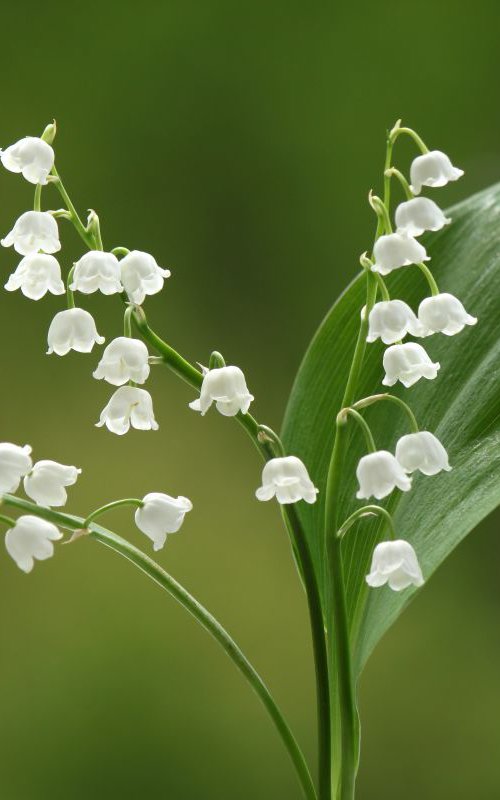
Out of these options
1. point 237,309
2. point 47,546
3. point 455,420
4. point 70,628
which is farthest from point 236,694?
point 47,546

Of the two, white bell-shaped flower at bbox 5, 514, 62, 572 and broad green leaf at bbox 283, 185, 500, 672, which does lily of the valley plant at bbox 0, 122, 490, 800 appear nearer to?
white bell-shaped flower at bbox 5, 514, 62, 572

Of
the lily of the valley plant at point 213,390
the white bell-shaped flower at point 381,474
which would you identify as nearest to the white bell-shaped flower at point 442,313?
the lily of the valley plant at point 213,390

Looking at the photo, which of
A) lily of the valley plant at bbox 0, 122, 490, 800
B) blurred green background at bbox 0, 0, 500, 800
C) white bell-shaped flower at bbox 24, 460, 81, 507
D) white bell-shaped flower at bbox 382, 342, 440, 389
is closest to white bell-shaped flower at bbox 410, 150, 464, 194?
lily of the valley plant at bbox 0, 122, 490, 800

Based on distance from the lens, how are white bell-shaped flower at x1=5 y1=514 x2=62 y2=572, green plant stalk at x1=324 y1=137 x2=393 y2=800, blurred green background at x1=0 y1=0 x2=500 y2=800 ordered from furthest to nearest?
blurred green background at x1=0 y1=0 x2=500 y2=800 → green plant stalk at x1=324 y1=137 x2=393 y2=800 → white bell-shaped flower at x1=5 y1=514 x2=62 y2=572

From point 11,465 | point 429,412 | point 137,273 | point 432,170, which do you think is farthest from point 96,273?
point 429,412

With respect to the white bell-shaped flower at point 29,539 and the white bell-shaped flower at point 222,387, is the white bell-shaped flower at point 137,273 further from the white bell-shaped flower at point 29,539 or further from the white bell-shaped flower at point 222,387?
the white bell-shaped flower at point 29,539

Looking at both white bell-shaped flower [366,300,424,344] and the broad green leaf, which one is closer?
white bell-shaped flower [366,300,424,344]

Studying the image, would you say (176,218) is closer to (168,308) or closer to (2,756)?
(168,308)
